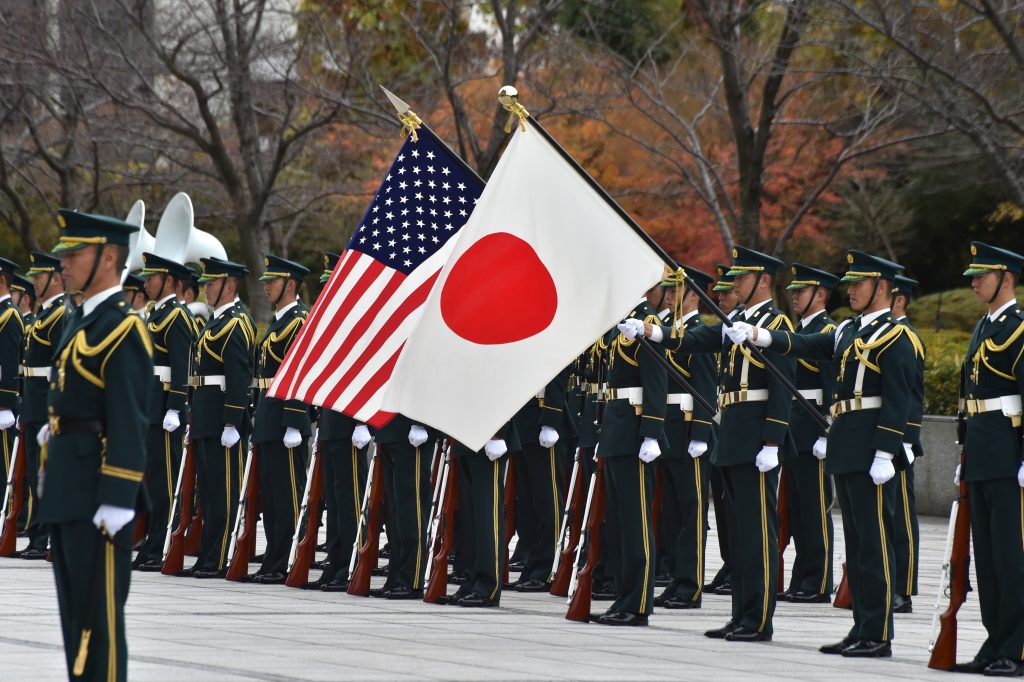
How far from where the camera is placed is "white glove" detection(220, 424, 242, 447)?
37.6 feet

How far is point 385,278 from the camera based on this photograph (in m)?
9.14

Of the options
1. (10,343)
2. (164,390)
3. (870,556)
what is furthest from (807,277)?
(10,343)

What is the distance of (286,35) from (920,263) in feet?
47.2

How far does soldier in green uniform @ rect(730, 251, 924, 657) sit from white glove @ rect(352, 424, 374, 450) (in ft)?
11.0

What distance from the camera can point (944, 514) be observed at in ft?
55.5

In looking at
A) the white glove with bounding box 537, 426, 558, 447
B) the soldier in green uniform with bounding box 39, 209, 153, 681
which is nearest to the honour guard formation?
the soldier in green uniform with bounding box 39, 209, 153, 681

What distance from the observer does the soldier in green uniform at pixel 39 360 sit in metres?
11.8

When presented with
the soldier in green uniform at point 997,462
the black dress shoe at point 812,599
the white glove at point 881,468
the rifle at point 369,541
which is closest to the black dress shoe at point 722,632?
the white glove at point 881,468

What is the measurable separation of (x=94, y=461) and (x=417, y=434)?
441 centimetres

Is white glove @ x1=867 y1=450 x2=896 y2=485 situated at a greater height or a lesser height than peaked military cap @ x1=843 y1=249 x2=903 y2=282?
lesser

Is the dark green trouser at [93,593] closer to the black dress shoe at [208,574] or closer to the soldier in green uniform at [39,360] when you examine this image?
the black dress shoe at [208,574]

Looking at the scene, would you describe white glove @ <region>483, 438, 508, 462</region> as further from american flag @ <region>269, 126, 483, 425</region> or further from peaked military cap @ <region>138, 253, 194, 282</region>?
peaked military cap @ <region>138, 253, 194, 282</region>

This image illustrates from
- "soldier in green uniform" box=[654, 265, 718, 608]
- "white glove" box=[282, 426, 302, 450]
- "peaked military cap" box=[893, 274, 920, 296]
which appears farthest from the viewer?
"white glove" box=[282, 426, 302, 450]

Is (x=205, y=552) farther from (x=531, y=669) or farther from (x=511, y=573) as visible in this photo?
(x=531, y=669)
